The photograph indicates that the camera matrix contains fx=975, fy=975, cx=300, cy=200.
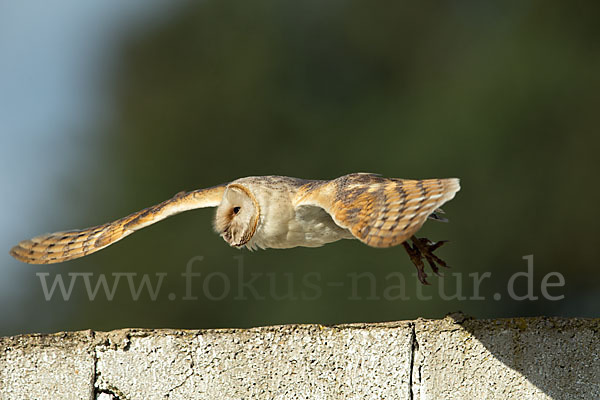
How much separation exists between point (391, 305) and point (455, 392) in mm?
16121

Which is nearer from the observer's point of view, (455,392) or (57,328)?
(455,392)

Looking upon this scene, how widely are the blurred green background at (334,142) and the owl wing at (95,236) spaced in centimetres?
1302

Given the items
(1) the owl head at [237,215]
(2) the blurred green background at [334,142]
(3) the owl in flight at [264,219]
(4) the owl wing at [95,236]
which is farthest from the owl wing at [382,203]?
(2) the blurred green background at [334,142]

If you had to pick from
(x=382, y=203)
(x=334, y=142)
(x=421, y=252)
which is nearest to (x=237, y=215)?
(x=421, y=252)

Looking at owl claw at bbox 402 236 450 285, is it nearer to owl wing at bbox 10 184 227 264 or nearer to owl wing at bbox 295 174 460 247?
owl wing at bbox 295 174 460 247

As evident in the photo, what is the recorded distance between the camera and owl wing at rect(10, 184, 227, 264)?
6922 mm

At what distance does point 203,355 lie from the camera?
15.7 feet

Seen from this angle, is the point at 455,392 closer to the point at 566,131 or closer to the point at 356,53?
the point at 566,131

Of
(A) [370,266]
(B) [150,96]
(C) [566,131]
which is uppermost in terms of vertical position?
(B) [150,96]

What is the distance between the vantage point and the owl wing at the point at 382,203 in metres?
5.16

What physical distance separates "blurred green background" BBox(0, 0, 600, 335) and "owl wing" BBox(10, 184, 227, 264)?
42.7 feet

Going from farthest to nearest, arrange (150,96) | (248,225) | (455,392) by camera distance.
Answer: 1. (150,96)
2. (248,225)
3. (455,392)

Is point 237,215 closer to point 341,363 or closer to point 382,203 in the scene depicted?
point 382,203

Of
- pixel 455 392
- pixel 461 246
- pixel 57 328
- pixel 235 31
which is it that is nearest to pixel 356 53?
pixel 235 31
